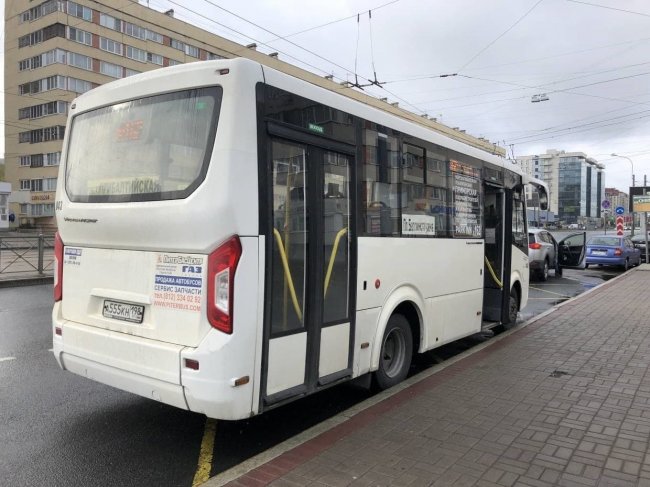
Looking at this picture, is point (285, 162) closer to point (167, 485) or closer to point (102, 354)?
point (102, 354)

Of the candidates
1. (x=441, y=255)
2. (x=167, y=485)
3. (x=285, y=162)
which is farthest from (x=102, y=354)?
(x=441, y=255)

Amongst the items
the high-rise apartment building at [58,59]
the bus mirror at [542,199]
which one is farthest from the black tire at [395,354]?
the high-rise apartment building at [58,59]

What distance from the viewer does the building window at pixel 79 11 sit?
53875 millimetres

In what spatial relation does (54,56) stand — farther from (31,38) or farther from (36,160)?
(36,160)

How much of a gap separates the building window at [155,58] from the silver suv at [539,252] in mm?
52215

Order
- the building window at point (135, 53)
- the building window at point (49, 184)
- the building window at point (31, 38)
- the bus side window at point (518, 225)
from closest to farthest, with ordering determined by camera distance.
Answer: the bus side window at point (518, 225) → the building window at point (31, 38) → the building window at point (135, 53) → the building window at point (49, 184)

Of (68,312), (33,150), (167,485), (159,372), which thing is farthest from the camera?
(33,150)

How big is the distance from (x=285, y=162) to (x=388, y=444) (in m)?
2.30

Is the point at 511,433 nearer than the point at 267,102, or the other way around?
the point at 267,102

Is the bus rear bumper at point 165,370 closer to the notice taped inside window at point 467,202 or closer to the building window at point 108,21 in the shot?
the notice taped inside window at point 467,202

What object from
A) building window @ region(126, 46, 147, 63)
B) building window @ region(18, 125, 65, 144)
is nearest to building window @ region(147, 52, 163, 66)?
building window @ region(126, 46, 147, 63)

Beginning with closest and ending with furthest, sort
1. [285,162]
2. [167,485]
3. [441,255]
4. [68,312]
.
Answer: [167,485] → [285,162] → [68,312] → [441,255]

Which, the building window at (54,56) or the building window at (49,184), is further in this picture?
the building window at (49,184)

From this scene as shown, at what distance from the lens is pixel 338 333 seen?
4.59 m
